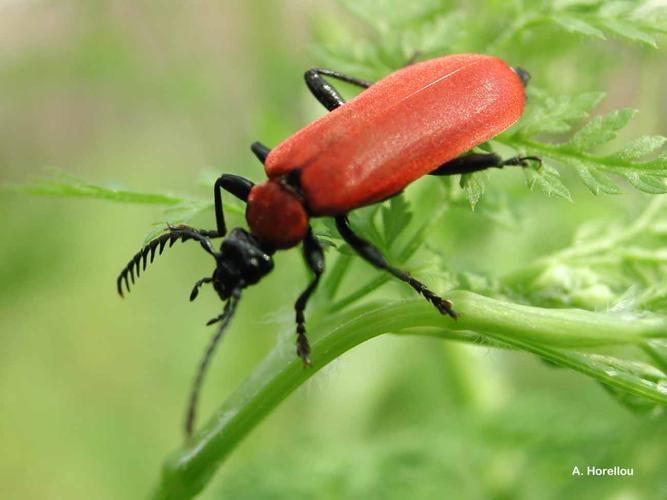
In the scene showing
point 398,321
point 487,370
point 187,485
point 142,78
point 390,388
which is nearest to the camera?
point 398,321

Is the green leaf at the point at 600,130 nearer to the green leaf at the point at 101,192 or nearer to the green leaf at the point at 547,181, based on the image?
the green leaf at the point at 547,181

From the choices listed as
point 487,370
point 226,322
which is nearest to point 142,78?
point 487,370

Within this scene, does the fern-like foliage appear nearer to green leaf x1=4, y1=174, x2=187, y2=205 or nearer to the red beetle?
the red beetle

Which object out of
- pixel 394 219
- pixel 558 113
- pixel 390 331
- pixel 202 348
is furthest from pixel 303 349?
pixel 202 348

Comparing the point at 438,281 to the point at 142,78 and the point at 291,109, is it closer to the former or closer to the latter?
the point at 291,109

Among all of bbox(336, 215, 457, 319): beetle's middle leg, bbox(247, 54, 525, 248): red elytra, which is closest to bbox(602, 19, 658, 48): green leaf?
bbox(247, 54, 525, 248): red elytra

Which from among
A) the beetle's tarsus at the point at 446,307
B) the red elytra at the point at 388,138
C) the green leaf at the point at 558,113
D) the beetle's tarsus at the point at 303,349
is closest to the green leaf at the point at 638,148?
the green leaf at the point at 558,113
